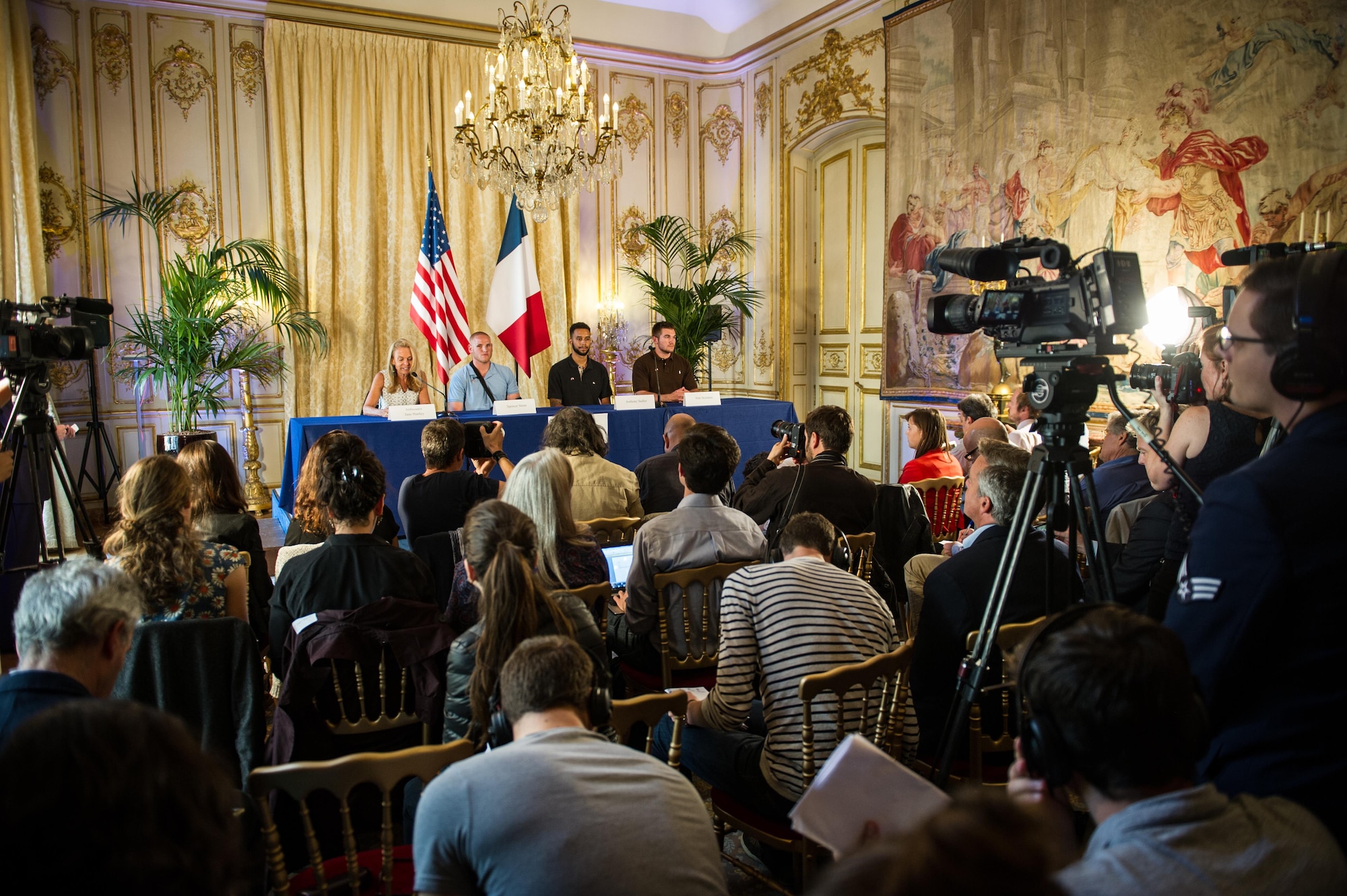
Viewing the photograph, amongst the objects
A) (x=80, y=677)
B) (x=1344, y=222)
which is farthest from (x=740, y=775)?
(x=1344, y=222)

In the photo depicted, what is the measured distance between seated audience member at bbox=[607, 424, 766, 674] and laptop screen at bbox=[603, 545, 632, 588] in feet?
0.32

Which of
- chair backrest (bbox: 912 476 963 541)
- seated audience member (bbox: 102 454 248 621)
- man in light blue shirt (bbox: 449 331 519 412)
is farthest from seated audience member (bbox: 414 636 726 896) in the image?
man in light blue shirt (bbox: 449 331 519 412)

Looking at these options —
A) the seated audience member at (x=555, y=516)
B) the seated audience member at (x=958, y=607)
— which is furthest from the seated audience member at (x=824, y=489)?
the seated audience member at (x=958, y=607)

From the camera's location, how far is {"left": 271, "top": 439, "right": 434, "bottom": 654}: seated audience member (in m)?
2.30

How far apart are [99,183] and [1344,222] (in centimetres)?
841

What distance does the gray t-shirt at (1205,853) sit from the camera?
0.90 metres

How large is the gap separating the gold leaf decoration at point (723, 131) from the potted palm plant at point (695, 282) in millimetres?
831

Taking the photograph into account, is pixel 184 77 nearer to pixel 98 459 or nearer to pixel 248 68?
pixel 248 68

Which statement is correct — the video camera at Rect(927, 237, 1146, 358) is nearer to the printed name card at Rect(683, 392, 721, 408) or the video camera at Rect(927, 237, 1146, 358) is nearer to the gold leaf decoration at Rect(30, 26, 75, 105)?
the printed name card at Rect(683, 392, 721, 408)

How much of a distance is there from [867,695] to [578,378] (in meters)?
5.54

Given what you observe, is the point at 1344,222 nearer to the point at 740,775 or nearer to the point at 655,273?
the point at 740,775

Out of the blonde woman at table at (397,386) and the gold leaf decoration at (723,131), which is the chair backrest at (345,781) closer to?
the blonde woman at table at (397,386)

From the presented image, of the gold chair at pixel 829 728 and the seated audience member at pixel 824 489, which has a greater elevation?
the seated audience member at pixel 824 489

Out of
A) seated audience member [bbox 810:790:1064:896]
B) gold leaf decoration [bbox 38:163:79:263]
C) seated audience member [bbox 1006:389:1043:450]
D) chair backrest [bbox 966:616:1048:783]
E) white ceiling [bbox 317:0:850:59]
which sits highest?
white ceiling [bbox 317:0:850:59]
